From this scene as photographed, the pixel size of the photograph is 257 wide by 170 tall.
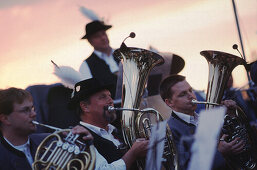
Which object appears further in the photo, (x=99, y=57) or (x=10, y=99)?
(x=99, y=57)

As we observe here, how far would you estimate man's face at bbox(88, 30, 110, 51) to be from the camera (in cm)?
609

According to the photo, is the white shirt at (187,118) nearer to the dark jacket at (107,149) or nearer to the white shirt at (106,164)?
the dark jacket at (107,149)

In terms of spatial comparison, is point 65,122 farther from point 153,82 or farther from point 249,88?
point 249,88

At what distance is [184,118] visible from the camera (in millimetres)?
4922

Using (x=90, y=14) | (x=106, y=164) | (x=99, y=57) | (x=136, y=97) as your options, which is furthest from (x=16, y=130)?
(x=90, y=14)

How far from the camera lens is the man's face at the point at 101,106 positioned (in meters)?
4.40

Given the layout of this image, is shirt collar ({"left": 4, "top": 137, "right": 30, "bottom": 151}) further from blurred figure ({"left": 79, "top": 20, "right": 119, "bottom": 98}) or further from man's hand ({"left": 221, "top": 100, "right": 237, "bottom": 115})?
man's hand ({"left": 221, "top": 100, "right": 237, "bottom": 115})

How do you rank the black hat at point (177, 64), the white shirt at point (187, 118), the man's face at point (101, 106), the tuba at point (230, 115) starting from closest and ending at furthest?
the man's face at point (101, 106) < the tuba at point (230, 115) < the white shirt at point (187, 118) < the black hat at point (177, 64)

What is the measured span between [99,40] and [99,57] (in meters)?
0.26

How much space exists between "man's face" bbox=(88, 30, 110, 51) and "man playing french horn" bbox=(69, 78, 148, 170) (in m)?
1.62

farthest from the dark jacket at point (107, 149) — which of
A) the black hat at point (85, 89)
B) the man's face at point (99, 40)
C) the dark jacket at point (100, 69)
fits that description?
the man's face at point (99, 40)

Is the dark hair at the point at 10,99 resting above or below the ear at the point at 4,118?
above

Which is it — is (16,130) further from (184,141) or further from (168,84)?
(168,84)

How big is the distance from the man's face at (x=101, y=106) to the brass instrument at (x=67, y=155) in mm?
948
